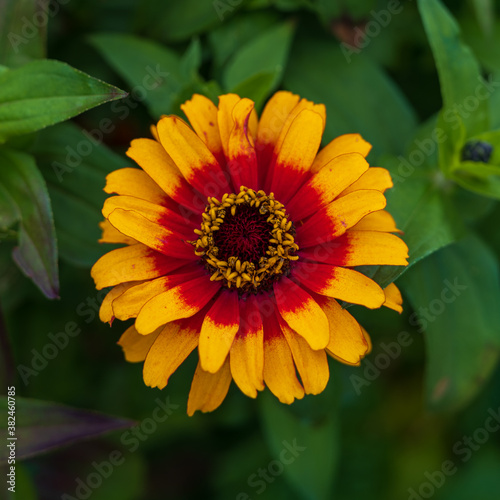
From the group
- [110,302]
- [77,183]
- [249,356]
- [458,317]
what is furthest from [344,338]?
[77,183]

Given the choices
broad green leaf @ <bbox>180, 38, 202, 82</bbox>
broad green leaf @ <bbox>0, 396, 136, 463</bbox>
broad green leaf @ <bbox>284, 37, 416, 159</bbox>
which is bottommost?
broad green leaf @ <bbox>0, 396, 136, 463</bbox>

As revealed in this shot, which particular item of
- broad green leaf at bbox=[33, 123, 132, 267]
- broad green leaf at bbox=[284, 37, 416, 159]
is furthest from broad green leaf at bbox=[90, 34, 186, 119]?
broad green leaf at bbox=[284, 37, 416, 159]

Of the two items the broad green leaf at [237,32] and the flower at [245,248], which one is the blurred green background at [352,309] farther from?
the flower at [245,248]

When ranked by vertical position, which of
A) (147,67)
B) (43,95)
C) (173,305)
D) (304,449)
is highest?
(147,67)

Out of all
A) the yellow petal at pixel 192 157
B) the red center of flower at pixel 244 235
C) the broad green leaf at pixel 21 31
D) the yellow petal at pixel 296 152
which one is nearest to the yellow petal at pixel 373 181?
the yellow petal at pixel 296 152

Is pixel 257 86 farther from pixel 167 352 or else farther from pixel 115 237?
pixel 167 352

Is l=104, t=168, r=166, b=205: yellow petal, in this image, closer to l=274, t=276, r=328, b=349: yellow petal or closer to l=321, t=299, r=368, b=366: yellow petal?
l=274, t=276, r=328, b=349: yellow petal

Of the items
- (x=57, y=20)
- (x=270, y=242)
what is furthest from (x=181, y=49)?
(x=270, y=242)
